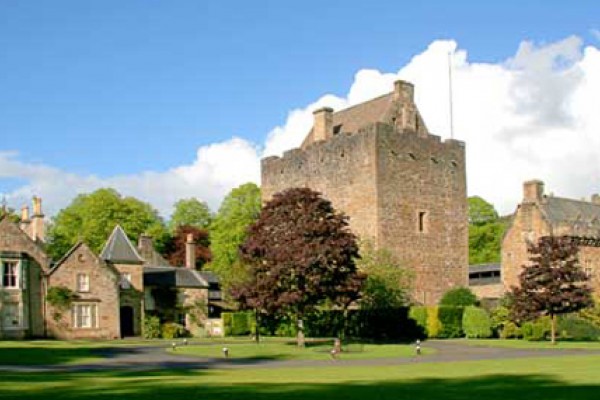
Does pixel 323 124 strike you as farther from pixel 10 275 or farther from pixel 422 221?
pixel 10 275

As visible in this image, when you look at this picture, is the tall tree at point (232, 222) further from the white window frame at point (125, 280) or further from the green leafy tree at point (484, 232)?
the green leafy tree at point (484, 232)

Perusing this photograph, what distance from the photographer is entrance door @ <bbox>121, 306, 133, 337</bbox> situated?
59688mm

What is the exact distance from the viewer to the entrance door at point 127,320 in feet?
196

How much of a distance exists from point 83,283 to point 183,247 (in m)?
32.4

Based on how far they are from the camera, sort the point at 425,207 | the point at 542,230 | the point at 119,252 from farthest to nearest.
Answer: the point at 542,230, the point at 425,207, the point at 119,252

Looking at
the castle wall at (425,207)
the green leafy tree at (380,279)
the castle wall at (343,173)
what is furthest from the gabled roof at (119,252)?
the castle wall at (425,207)

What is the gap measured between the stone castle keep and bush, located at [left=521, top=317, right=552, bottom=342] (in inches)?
404

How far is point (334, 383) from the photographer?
21125 mm

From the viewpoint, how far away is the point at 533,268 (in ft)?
159

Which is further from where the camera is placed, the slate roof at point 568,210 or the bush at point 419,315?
the slate roof at point 568,210

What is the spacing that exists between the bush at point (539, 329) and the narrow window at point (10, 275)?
3066 cm

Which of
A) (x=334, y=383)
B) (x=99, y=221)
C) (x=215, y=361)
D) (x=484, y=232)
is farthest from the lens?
(x=484, y=232)

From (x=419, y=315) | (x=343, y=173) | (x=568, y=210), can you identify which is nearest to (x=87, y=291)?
(x=343, y=173)

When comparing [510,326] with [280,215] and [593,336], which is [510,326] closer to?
[593,336]
